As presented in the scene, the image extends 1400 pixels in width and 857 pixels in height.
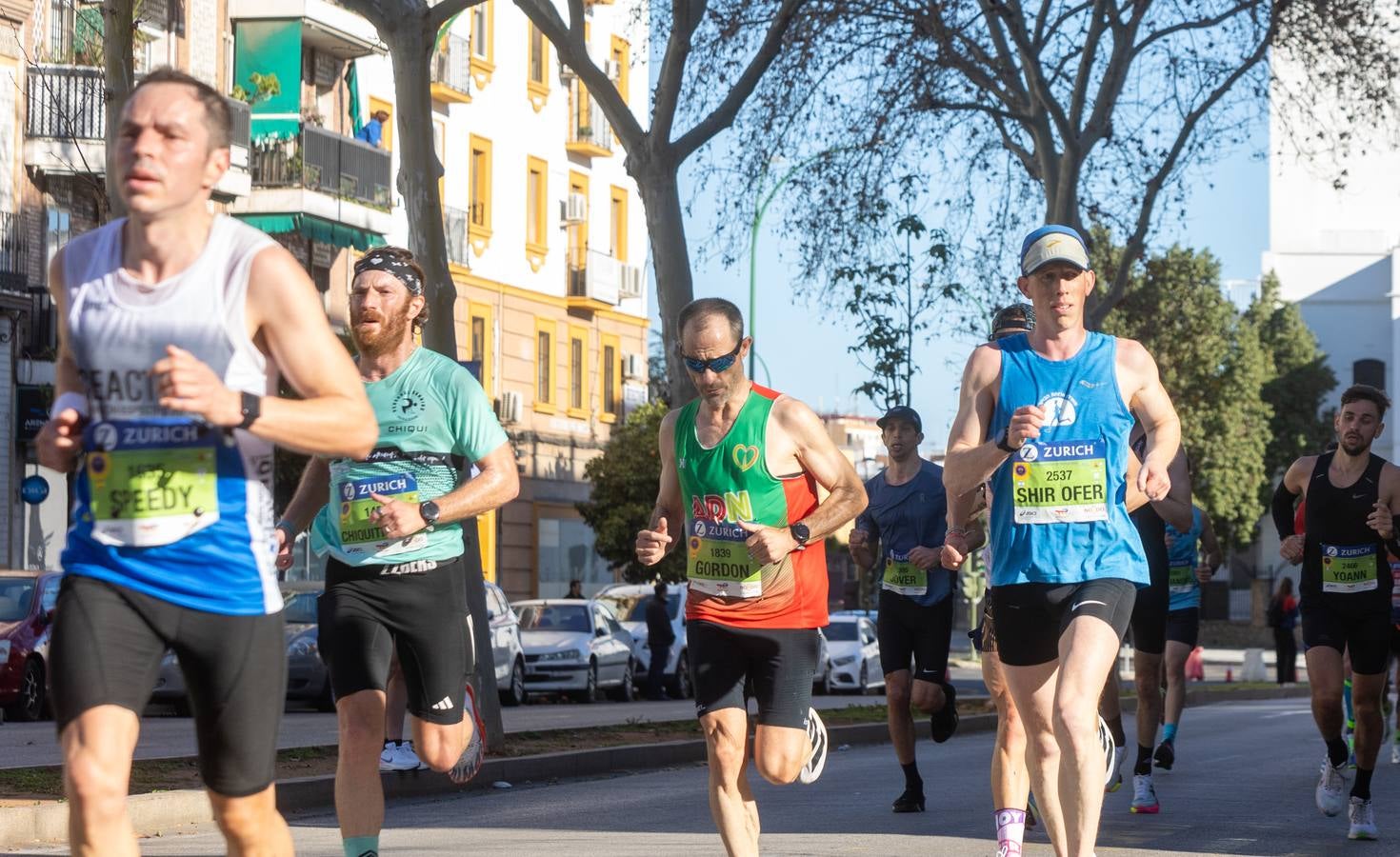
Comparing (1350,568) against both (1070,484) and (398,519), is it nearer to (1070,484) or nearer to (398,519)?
(1070,484)

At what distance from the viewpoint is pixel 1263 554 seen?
84.7 m

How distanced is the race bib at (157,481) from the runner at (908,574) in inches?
296

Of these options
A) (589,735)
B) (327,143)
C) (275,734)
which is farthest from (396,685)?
(327,143)

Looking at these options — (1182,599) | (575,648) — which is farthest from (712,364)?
(575,648)

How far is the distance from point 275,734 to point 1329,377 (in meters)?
73.2

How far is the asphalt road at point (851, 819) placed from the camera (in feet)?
35.6

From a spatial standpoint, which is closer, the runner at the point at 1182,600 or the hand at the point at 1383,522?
the hand at the point at 1383,522

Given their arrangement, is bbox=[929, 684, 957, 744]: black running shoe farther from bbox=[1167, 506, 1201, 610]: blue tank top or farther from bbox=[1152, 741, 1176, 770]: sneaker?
bbox=[1152, 741, 1176, 770]: sneaker

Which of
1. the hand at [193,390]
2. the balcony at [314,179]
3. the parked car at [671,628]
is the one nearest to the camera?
the hand at [193,390]

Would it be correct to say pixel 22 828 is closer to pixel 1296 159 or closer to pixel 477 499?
pixel 477 499

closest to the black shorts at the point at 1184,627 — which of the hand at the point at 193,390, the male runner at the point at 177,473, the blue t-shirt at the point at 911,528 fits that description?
the blue t-shirt at the point at 911,528

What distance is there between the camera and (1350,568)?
11.8 metres

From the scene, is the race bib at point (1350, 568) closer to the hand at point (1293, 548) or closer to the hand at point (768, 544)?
the hand at point (1293, 548)

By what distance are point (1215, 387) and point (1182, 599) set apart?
51976 mm
